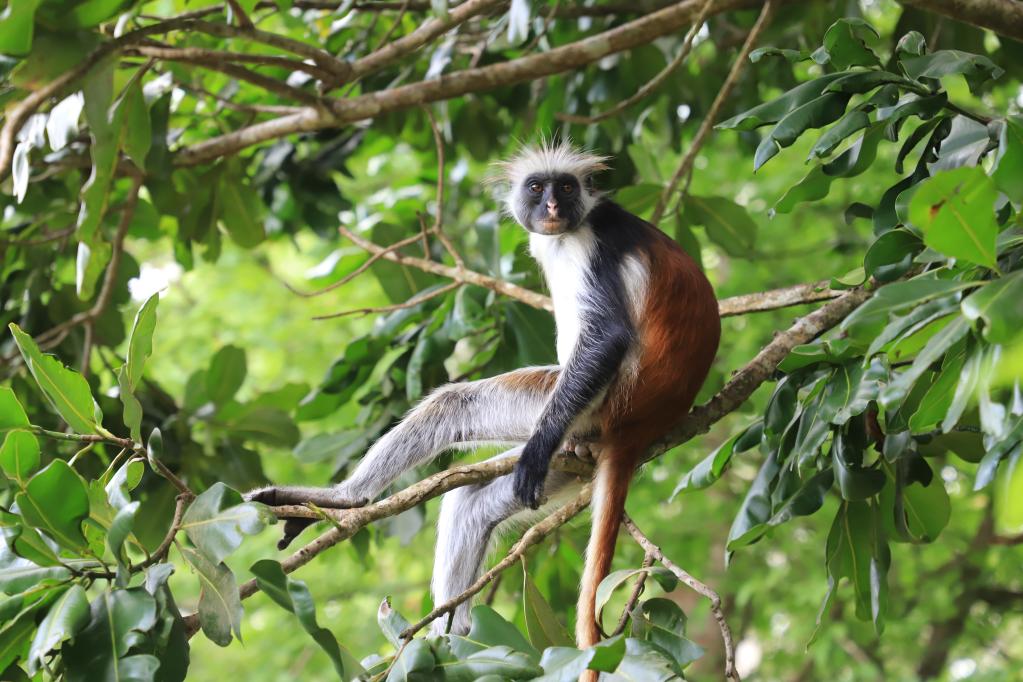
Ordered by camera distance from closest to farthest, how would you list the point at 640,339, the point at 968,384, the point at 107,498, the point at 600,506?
1. the point at 968,384
2. the point at 107,498
3. the point at 600,506
4. the point at 640,339

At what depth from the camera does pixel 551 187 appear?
4340 mm

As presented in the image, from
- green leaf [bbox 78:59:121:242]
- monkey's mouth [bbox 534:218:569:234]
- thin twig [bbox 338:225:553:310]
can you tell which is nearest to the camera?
green leaf [bbox 78:59:121:242]

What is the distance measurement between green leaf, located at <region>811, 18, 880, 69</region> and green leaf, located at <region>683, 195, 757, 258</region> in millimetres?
2336

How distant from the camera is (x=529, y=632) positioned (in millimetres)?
3104

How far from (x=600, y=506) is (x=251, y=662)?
319 inches

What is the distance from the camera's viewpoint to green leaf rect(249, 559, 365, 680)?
206 centimetres

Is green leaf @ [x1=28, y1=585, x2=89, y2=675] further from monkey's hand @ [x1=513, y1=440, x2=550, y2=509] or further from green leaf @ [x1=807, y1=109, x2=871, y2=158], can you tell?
green leaf @ [x1=807, y1=109, x2=871, y2=158]

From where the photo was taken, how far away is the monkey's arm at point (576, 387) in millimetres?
3402

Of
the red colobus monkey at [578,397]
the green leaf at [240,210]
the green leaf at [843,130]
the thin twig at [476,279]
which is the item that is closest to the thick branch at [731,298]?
the thin twig at [476,279]

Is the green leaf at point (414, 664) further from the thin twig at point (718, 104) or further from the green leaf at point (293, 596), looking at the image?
the thin twig at point (718, 104)

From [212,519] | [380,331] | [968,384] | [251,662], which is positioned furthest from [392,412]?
[251,662]

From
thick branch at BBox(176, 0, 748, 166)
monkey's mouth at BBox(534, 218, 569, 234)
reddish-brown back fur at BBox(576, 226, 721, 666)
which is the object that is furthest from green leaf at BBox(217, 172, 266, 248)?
reddish-brown back fur at BBox(576, 226, 721, 666)

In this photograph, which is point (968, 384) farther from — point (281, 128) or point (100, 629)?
point (281, 128)

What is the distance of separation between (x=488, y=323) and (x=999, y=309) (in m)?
3.48
